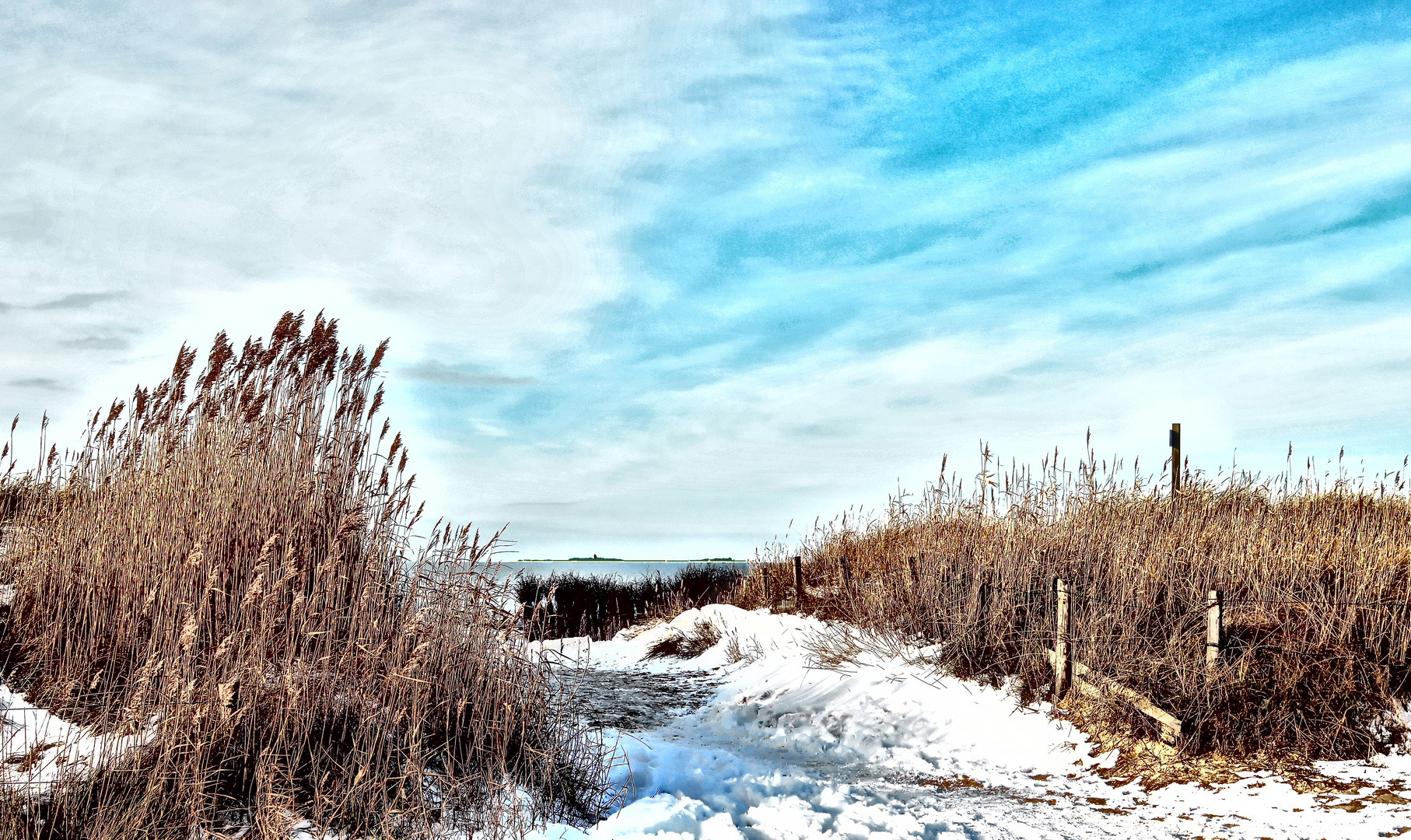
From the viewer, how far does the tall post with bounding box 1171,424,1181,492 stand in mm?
12758

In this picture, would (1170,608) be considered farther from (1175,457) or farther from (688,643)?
(1175,457)

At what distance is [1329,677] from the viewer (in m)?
6.14

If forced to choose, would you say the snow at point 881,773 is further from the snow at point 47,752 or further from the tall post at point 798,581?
the tall post at point 798,581

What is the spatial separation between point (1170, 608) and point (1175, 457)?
7.79 metres

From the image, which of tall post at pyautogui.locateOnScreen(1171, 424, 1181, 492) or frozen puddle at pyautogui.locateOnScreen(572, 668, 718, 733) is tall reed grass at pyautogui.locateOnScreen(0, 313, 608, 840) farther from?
tall post at pyautogui.locateOnScreen(1171, 424, 1181, 492)

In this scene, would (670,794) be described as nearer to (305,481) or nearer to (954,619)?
(305,481)

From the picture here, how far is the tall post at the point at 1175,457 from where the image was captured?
12758 millimetres

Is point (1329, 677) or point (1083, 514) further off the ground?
point (1083, 514)

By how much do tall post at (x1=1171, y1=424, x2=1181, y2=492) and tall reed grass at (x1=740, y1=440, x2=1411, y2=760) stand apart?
197 centimetres

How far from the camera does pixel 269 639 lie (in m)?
4.20

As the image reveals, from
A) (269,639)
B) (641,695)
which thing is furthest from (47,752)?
(641,695)

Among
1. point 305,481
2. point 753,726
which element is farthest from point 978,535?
point 305,481

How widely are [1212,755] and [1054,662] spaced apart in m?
1.32

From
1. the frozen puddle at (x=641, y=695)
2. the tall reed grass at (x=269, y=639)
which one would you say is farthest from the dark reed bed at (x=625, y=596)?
the tall reed grass at (x=269, y=639)
